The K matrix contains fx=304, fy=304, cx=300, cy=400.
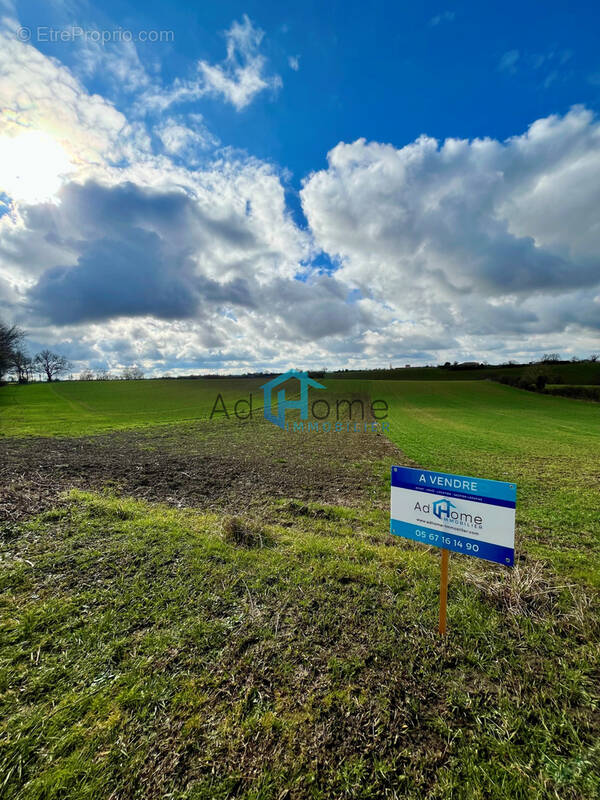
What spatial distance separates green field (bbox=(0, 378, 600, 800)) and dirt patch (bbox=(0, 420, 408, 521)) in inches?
82.6

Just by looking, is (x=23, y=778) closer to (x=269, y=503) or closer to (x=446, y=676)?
(x=446, y=676)

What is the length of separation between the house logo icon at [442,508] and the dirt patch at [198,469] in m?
5.02

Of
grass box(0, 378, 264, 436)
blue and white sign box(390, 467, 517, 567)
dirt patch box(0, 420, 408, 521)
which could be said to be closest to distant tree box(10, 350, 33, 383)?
grass box(0, 378, 264, 436)

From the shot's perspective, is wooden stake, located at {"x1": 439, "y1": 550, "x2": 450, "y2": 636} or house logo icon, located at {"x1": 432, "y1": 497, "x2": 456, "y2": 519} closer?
wooden stake, located at {"x1": 439, "y1": 550, "x2": 450, "y2": 636}

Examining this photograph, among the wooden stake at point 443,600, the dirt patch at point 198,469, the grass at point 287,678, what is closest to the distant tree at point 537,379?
the dirt patch at point 198,469

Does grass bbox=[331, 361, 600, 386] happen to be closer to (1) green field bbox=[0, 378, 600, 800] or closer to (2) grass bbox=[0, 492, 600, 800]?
(1) green field bbox=[0, 378, 600, 800]

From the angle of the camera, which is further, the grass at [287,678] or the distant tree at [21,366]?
the distant tree at [21,366]

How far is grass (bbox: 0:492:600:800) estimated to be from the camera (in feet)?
7.60

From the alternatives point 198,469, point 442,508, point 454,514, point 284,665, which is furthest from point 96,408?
A: point 454,514

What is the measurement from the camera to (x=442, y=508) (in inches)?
146

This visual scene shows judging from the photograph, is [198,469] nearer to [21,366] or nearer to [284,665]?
[284,665]

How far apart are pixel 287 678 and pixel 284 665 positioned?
0.49 feet

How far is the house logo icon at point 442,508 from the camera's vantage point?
3.68 m

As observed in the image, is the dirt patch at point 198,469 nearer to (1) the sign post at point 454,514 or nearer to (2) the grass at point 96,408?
(1) the sign post at point 454,514
